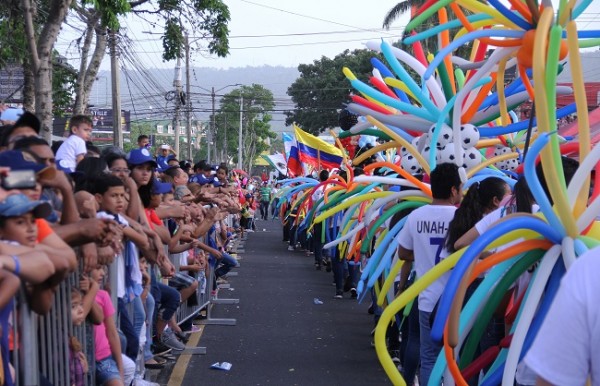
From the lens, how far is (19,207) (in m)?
4.06

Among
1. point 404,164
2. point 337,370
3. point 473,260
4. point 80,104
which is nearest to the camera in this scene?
point 473,260

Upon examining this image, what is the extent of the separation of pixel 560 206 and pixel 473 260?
42 centimetres

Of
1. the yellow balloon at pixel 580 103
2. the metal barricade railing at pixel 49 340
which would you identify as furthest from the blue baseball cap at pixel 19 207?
the yellow balloon at pixel 580 103

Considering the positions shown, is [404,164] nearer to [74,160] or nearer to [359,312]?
[74,160]

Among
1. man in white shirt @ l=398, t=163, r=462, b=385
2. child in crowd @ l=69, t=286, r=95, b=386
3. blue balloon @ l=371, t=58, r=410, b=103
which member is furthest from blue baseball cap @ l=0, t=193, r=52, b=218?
blue balloon @ l=371, t=58, r=410, b=103

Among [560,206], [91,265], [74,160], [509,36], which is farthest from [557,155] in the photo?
[74,160]

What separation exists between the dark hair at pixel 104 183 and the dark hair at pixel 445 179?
2.27m

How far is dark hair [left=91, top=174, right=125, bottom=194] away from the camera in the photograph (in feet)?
22.3

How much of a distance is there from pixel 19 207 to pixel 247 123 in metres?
90.3

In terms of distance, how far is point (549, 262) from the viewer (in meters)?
4.07

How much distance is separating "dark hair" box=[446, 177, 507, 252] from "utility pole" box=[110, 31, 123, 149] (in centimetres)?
1712

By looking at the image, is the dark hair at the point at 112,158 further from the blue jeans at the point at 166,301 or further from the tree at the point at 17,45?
the tree at the point at 17,45

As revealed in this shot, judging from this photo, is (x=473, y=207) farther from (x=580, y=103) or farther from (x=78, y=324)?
(x=78, y=324)

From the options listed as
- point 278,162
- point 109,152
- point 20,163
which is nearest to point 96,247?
point 20,163
